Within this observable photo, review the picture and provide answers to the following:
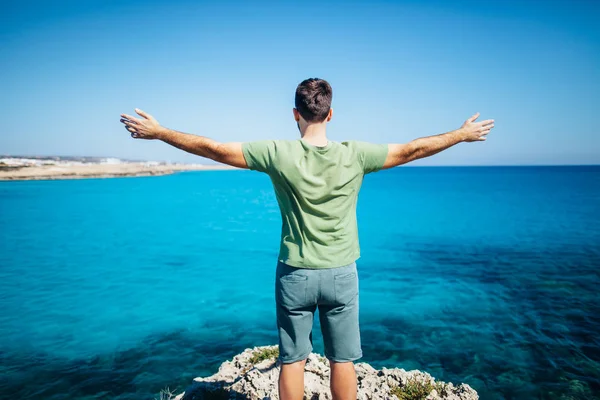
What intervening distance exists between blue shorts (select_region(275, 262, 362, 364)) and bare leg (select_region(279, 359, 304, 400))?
75 millimetres

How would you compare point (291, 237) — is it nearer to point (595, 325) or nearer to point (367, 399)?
point (367, 399)

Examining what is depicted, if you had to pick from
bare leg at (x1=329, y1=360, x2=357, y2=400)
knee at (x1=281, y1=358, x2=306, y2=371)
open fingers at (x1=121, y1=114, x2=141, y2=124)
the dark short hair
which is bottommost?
bare leg at (x1=329, y1=360, x2=357, y2=400)

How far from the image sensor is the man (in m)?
2.89

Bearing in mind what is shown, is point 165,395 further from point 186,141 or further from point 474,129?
point 474,129

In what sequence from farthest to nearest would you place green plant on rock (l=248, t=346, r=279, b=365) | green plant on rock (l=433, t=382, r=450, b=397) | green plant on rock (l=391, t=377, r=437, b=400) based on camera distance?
green plant on rock (l=248, t=346, r=279, b=365) < green plant on rock (l=433, t=382, r=450, b=397) < green plant on rock (l=391, t=377, r=437, b=400)

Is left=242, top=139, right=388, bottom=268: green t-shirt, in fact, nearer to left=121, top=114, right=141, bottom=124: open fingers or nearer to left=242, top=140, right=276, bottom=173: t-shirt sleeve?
left=242, top=140, right=276, bottom=173: t-shirt sleeve

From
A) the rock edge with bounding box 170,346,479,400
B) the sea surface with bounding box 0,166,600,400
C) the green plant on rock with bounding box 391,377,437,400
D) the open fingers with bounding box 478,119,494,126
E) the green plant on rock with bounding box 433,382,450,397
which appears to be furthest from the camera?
the sea surface with bounding box 0,166,600,400

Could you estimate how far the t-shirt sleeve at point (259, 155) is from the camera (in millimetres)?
2891

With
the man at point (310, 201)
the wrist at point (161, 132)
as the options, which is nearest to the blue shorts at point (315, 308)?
the man at point (310, 201)

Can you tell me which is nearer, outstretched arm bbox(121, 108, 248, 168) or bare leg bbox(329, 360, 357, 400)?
outstretched arm bbox(121, 108, 248, 168)

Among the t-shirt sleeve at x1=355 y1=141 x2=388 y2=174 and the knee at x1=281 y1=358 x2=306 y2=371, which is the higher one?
the t-shirt sleeve at x1=355 y1=141 x2=388 y2=174

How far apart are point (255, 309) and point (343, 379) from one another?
10039 millimetres

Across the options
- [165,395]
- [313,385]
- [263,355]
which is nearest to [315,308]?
[313,385]

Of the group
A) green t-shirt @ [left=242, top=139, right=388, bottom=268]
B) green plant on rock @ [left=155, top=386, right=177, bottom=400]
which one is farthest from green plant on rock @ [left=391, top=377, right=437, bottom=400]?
green plant on rock @ [left=155, top=386, right=177, bottom=400]
